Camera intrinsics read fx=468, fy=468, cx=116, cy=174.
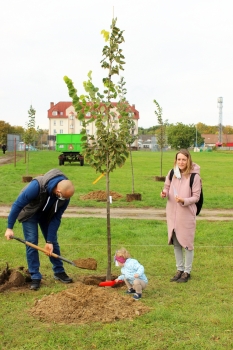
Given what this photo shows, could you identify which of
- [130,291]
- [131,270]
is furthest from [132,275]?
[130,291]

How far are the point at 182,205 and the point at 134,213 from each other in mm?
6725

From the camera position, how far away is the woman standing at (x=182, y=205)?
6.56 m

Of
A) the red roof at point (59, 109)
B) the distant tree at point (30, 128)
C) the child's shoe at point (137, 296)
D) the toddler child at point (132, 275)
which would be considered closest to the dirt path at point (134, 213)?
the toddler child at point (132, 275)

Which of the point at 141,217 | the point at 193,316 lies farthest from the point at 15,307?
the point at 141,217

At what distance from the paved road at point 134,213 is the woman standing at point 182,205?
5592 mm

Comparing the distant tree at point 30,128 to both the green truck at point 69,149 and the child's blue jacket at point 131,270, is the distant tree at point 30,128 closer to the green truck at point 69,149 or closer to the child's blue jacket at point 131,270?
the green truck at point 69,149

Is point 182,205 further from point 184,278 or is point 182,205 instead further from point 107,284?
point 107,284

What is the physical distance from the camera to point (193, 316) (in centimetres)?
527

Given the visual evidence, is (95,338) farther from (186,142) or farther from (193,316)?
(186,142)

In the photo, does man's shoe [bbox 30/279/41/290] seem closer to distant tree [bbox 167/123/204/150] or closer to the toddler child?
the toddler child

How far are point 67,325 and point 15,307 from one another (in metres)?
0.91

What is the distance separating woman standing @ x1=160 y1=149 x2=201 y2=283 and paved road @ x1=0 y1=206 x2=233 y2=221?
5.59 meters

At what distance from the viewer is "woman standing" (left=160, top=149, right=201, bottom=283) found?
21.5 feet

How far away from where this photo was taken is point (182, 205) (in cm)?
658
